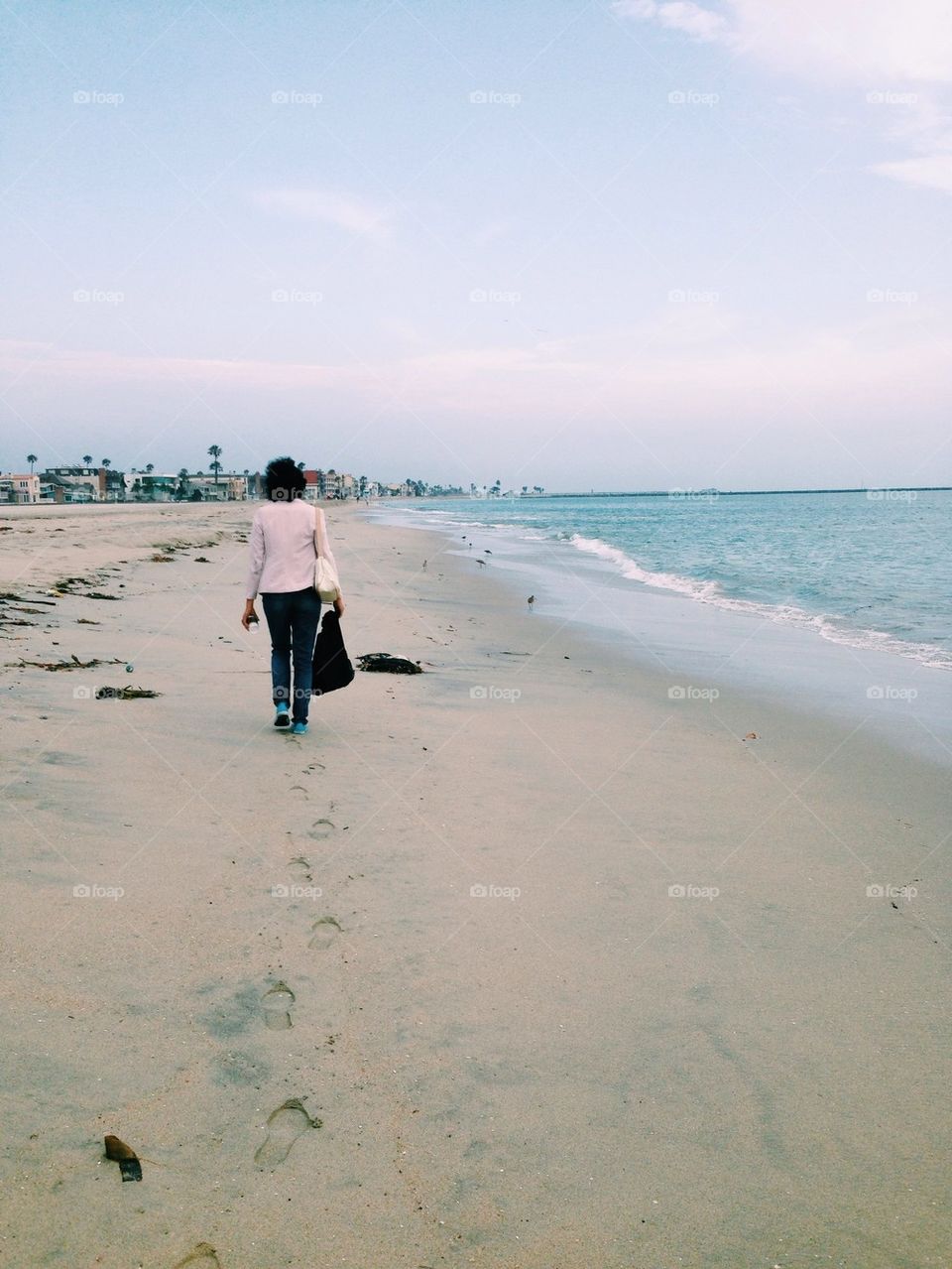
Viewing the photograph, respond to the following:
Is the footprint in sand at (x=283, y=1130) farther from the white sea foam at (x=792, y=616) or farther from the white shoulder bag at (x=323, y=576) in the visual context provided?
the white sea foam at (x=792, y=616)

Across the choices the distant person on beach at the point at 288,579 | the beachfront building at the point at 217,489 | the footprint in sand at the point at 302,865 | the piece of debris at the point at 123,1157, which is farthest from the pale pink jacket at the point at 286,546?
the beachfront building at the point at 217,489

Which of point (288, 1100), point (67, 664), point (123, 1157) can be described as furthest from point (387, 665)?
point (123, 1157)

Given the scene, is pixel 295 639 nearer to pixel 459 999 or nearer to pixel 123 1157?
pixel 459 999

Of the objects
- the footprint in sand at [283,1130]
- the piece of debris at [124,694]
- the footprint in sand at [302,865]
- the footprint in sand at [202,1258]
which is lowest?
the footprint in sand at [202,1258]

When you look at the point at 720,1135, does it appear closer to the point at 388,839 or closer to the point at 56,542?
the point at 388,839

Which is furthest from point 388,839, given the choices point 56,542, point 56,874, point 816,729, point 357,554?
point 357,554

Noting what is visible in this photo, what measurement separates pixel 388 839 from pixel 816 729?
467 centimetres

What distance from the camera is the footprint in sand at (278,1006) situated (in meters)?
2.78

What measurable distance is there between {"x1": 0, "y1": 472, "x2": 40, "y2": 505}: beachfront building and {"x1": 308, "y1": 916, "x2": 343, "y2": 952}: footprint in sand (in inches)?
5845

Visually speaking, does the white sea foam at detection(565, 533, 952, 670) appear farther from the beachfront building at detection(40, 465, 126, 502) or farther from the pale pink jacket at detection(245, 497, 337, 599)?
the beachfront building at detection(40, 465, 126, 502)

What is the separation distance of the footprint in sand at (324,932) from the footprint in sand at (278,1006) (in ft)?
0.98

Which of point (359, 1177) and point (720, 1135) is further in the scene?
point (720, 1135)

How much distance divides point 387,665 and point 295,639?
240 cm

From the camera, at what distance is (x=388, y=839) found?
4.31 m
